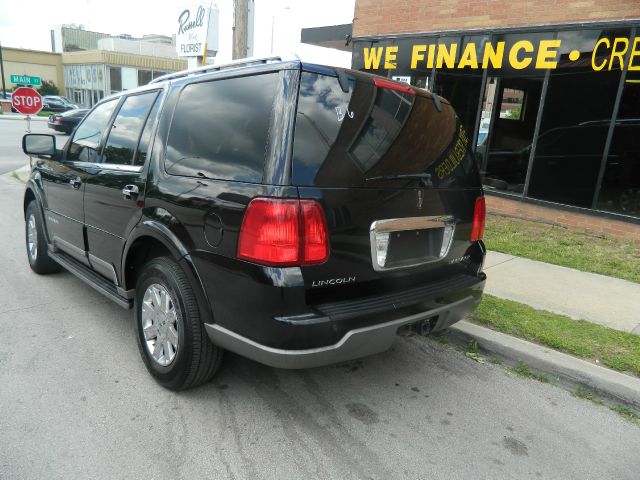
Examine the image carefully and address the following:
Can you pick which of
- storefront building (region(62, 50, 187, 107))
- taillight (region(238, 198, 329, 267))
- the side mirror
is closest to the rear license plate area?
taillight (region(238, 198, 329, 267))

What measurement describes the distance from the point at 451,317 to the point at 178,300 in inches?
66.3

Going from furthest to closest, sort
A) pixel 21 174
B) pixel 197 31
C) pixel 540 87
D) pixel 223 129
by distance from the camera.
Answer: pixel 21 174 < pixel 197 31 < pixel 540 87 < pixel 223 129

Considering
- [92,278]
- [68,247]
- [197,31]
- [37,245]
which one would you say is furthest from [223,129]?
[197,31]

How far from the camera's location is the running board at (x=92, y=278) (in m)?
3.58

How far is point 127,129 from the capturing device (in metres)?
3.66

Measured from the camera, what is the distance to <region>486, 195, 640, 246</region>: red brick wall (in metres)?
7.11

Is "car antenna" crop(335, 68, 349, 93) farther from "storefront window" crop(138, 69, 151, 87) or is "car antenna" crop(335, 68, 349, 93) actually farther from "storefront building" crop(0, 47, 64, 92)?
"storefront building" crop(0, 47, 64, 92)

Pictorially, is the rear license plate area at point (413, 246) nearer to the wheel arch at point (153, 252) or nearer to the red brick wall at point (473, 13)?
the wheel arch at point (153, 252)

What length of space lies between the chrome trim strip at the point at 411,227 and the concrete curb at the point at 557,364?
114 centimetres

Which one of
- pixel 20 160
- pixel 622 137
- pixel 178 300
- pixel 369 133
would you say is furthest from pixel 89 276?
pixel 20 160

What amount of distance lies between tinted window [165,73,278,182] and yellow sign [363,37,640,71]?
21.9 feet

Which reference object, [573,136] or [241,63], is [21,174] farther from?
[573,136]

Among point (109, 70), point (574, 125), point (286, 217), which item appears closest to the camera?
point (286, 217)

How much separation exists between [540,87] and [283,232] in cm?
727
